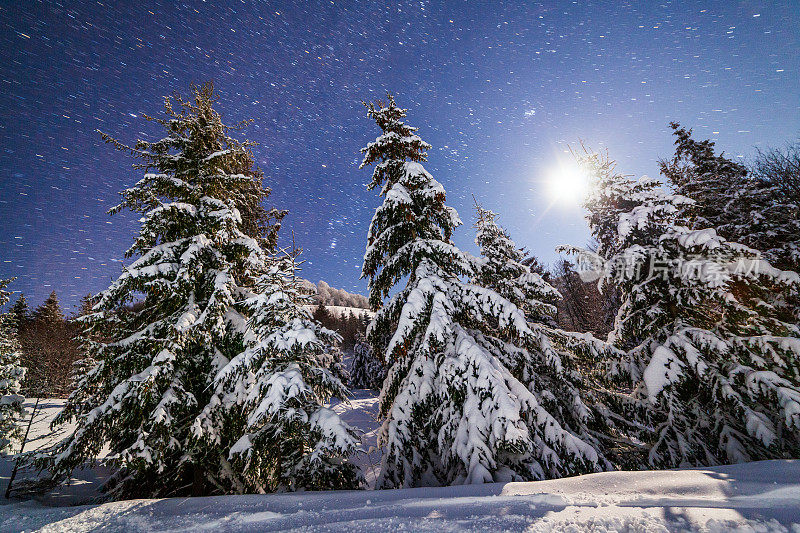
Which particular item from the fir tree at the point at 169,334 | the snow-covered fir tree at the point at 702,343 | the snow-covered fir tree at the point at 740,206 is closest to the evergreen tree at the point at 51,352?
the fir tree at the point at 169,334

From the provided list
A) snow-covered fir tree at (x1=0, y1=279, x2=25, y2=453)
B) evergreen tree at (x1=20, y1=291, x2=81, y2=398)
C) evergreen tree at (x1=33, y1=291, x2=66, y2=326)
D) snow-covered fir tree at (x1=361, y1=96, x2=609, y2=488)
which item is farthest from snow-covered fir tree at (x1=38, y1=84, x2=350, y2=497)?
evergreen tree at (x1=33, y1=291, x2=66, y2=326)

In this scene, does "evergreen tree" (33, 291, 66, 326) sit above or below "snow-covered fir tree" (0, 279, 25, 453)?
above

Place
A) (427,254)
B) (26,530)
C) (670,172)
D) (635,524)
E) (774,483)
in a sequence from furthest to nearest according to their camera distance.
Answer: (670,172) → (427,254) → (26,530) → (774,483) → (635,524)

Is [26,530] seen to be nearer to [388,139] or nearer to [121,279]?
[121,279]

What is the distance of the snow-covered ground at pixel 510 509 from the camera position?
286 centimetres

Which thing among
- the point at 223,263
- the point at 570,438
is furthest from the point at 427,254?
the point at 223,263

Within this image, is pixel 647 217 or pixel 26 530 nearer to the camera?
pixel 26 530

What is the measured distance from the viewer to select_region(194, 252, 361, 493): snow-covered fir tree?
579cm

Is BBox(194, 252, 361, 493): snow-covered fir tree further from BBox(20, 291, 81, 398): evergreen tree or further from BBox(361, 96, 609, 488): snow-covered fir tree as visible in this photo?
BBox(20, 291, 81, 398): evergreen tree

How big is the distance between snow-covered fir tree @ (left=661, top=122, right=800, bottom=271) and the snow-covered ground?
10708 mm

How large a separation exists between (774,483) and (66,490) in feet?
67.9

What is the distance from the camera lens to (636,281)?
8.45 m

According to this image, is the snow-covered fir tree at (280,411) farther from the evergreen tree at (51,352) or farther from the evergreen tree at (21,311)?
the evergreen tree at (21,311)

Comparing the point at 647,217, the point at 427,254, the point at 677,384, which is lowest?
the point at 677,384
